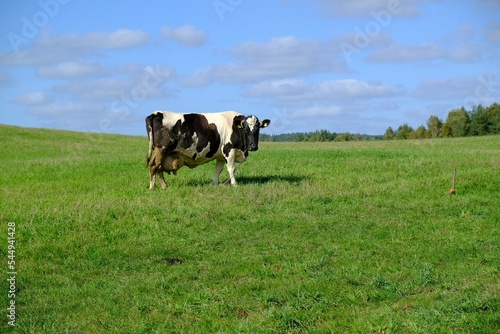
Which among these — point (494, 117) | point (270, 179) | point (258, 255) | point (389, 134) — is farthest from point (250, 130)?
point (389, 134)

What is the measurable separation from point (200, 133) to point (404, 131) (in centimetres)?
10064

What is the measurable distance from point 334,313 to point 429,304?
1.22m

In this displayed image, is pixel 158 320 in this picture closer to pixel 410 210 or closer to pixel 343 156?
pixel 410 210

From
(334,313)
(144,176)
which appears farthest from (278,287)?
(144,176)

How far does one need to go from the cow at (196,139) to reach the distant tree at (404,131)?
95163 millimetres

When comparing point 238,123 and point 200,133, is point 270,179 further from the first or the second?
point 200,133

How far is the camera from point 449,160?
25.3 metres

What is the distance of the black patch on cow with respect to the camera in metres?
18.5

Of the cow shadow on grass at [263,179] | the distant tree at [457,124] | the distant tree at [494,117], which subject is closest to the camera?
the cow shadow on grass at [263,179]

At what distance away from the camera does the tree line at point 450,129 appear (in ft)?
295

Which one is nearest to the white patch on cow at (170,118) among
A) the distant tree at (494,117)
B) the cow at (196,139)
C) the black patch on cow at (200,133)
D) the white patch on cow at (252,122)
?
the cow at (196,139)

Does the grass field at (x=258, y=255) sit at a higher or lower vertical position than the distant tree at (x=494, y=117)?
lower

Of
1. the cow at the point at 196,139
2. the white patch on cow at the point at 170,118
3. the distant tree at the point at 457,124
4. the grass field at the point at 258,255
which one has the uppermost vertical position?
the distant tree at the point at 457,124

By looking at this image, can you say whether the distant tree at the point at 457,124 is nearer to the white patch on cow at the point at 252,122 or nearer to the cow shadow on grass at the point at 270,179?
the cow shadow on grass at the point at 270,179
